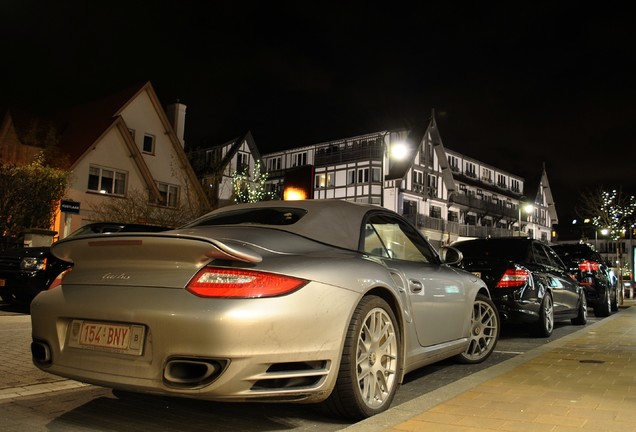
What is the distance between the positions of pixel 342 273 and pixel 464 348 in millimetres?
2405

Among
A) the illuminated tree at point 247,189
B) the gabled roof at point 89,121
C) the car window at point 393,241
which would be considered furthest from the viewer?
the illuminated tree at point 247,189

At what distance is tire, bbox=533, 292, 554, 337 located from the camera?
8.35 meters

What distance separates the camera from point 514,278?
7977 millimetres

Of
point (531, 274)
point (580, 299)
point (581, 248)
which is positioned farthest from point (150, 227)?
point (581, 248)

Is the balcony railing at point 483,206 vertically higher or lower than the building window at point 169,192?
higher

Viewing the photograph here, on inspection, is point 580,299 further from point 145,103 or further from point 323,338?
point 145,103

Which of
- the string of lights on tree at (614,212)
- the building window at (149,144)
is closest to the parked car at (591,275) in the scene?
the string of lights on tree at (614,212)

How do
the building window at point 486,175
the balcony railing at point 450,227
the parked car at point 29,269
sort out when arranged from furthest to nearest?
the building window at point 486,175 → the balcony railing at point 450,227 → the parked car at point 29,269

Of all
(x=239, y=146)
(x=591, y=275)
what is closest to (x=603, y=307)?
(x=591, y=275)

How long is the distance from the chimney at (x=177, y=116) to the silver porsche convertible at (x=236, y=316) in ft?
104

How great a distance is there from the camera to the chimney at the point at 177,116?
1350 inches

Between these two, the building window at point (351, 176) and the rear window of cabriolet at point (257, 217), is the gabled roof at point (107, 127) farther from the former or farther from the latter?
the rear window of cabriolet at point (257, 217)

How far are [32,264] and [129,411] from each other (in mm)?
7754

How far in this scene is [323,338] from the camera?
329 centimetres
